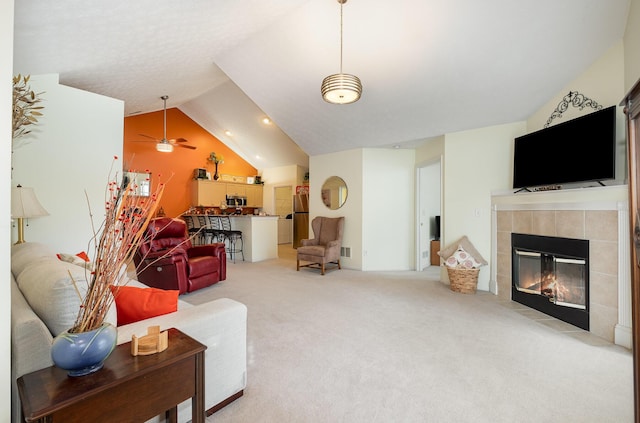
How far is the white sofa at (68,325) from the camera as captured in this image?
3.48ft

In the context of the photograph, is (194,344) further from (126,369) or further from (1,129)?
(1,129)

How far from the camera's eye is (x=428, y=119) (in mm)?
4363

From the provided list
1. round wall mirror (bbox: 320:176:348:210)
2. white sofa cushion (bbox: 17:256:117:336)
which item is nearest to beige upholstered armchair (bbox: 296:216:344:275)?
round wall mirror (bbox: 320:176:348:210)

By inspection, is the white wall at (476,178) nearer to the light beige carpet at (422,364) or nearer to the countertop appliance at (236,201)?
the light beige carpet at (422,364)

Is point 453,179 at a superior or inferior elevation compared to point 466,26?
inferior

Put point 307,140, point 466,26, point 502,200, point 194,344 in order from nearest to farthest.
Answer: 1. point 194,344
2. point 466,26
3. point 502,200
4. point 307,140

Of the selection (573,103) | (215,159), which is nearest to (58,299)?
(573,103)

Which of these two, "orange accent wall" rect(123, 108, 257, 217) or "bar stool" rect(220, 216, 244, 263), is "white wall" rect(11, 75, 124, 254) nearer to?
"bar stool" rect(220, 216, 244, 263)

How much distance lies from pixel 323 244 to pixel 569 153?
3.93 m

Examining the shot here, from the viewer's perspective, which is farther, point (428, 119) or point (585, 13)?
point (428, 119)

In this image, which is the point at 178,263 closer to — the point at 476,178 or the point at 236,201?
the point at 476,178

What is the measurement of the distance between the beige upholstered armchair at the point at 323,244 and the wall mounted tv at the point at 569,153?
9.71ft

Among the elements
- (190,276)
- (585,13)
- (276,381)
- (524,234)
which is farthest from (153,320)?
(585,13)

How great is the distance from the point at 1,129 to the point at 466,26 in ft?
12.0
